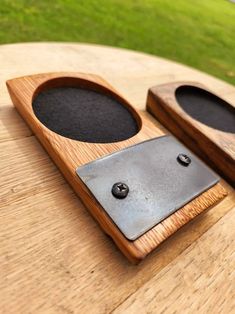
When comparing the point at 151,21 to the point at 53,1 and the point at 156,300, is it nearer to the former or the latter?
the point at 53,1

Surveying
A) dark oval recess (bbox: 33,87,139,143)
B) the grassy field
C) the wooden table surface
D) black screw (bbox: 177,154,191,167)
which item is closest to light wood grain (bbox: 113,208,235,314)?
the wooden table surface

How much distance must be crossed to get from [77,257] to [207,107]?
0.54 meters

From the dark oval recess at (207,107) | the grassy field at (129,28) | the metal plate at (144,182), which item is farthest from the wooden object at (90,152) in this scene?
the grassy field at (129,28)

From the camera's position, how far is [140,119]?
2.04 ft

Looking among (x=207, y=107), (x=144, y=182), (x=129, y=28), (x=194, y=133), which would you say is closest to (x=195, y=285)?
(x=144, y=182)

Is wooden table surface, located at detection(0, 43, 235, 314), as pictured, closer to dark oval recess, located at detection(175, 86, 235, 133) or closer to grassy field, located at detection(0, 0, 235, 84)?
dark oval recess, located at detection(175, 86, 235, 133)

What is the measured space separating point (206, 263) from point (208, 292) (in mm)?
48

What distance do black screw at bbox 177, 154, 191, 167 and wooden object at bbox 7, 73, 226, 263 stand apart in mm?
62

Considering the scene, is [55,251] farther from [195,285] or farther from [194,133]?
[194,133]

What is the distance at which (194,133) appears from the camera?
65cm

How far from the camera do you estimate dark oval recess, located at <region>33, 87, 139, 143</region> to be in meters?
0.56

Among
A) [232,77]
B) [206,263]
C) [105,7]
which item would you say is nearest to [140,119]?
[206,263]

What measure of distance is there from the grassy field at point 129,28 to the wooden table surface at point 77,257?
2.02 metres

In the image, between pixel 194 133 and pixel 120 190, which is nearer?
pixel 120 190
